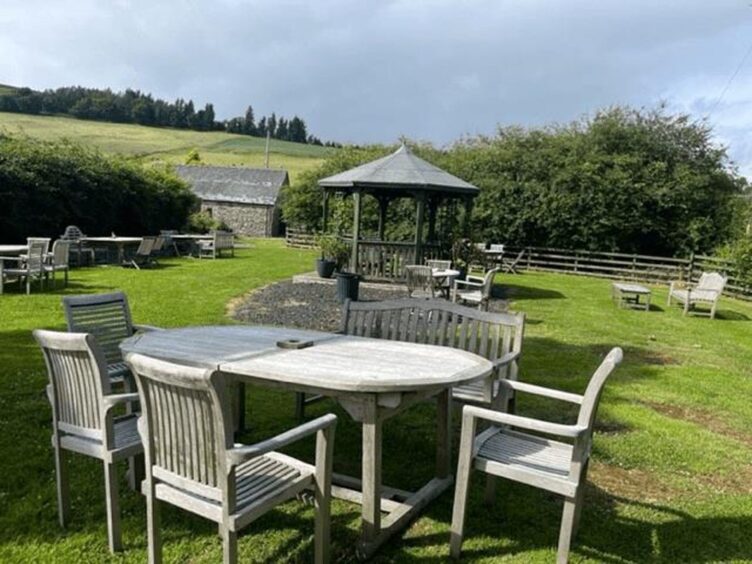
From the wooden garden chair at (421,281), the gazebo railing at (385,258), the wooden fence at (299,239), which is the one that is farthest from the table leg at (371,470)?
the wooden fence at (299,239)

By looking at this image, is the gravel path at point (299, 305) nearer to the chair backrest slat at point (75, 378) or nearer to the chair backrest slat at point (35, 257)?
the chair backrest slat at point (35, 257)

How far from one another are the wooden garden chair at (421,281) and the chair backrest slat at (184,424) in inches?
307

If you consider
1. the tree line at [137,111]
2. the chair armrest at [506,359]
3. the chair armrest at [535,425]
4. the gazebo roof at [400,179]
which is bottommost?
the chair armrest at [535,425]

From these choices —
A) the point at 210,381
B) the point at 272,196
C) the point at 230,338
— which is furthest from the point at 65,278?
the point at 272,196

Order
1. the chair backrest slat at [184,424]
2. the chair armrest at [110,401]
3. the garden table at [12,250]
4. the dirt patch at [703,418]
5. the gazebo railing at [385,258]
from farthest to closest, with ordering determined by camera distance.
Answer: the gazebo railing at [385,258] → the garden table at [12,250] → the dirt patch at [703,418] → the chair armrest at [110,401] → the chair backrest slat at [184,424]

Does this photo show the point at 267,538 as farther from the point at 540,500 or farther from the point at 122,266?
the point at 122,266

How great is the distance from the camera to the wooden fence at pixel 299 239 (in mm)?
26327

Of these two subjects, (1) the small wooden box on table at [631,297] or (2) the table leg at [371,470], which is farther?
(1) the small wooden box on table at [631,297]

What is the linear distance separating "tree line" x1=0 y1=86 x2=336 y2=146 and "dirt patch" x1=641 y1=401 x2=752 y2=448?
59445 mm

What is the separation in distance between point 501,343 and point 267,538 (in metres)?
2.19

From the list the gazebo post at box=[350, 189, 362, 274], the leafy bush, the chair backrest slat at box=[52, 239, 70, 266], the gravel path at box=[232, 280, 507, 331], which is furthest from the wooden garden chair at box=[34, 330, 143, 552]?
the leafy bush

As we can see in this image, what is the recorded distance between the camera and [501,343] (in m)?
4.12

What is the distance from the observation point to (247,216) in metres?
39.0

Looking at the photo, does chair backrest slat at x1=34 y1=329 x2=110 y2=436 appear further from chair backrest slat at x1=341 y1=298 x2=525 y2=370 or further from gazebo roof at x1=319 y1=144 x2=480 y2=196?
gazebo roof at x1=319 y1=144 x2=480 y2=196
